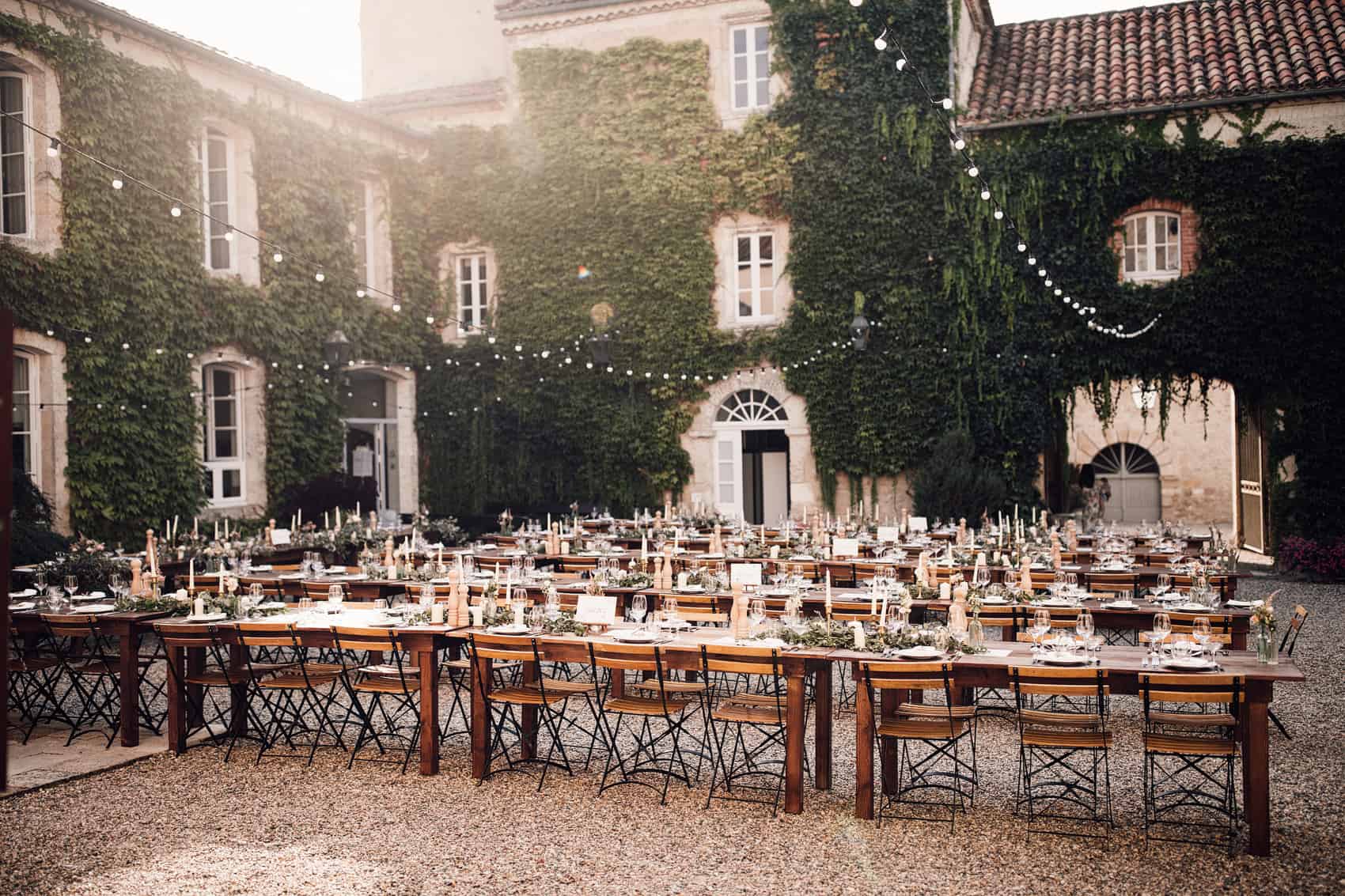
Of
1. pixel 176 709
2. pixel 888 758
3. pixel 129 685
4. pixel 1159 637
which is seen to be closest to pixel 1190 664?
pixel 1159 637

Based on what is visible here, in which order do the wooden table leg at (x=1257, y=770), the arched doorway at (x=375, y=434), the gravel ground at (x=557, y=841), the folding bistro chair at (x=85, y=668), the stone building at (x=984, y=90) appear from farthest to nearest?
1. the arched doorway at (x=375, y=434)
2. the stone building at (x=984, y=90)
3. the folding bistro chair at (x=85, y=668)
4. the wooden table leg at (x=1257, y=770)
5. the gravel ground at (x=557, y=841)

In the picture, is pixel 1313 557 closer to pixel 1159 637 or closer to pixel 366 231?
pixel 1159 637

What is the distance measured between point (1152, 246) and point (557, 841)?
14648mm

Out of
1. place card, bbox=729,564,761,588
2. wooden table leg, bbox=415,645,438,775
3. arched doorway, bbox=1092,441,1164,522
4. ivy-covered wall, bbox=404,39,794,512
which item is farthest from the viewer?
arched doorway, bbox=1092,441,1164,522

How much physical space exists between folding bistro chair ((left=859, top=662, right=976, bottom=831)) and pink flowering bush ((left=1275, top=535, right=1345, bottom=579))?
1105 centimetres

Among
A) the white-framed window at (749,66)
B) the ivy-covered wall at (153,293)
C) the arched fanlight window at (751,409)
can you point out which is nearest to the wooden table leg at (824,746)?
the ivy-covered wall at (153,293)

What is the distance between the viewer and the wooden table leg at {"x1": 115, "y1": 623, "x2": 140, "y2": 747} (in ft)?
26.3

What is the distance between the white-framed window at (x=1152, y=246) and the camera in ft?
57.7

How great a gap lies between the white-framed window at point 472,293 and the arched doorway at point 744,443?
4.68 metres

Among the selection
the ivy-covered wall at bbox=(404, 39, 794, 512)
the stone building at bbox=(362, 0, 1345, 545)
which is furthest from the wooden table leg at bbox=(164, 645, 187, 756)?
the stone building at bbox=(362, 0, 1345, 545)

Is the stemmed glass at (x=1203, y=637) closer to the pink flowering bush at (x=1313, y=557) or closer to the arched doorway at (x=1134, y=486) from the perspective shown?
the pink flowering bush at (x=1313, y=557)

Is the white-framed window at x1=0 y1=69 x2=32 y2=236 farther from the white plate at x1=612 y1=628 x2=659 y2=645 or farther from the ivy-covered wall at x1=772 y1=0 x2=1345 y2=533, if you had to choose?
the white plate at x1=612 y1=628 x2=659 y2=645

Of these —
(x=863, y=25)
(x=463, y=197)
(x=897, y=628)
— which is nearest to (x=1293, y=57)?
(x=863, y=25)

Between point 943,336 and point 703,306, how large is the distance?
3800 millimetres
